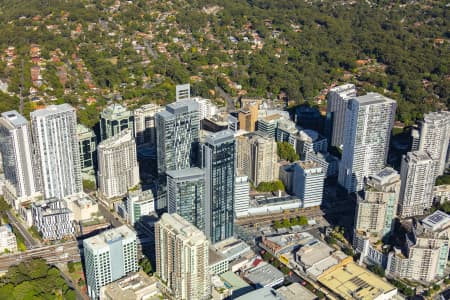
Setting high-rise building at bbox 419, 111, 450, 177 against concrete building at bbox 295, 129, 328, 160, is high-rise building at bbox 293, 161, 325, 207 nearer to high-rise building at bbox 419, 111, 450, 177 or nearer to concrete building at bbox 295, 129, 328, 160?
concrete building at bbox 295, 129, 328, 160

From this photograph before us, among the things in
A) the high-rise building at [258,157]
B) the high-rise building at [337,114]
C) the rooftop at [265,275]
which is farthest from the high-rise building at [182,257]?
the high-rise building at [337,114]

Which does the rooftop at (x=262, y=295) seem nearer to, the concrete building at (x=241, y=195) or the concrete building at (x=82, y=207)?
the concrete building at (x=241, y=195)

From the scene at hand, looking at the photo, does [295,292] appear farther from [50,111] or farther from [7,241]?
[50,111]

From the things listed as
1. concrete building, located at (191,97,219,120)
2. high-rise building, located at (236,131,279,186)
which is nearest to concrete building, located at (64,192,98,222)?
high-rise building, located at (236,131,279,186)

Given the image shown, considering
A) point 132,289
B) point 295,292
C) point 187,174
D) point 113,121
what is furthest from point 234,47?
point 132,289

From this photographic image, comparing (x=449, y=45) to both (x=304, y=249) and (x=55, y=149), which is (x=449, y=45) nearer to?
(x=304, y=249)
